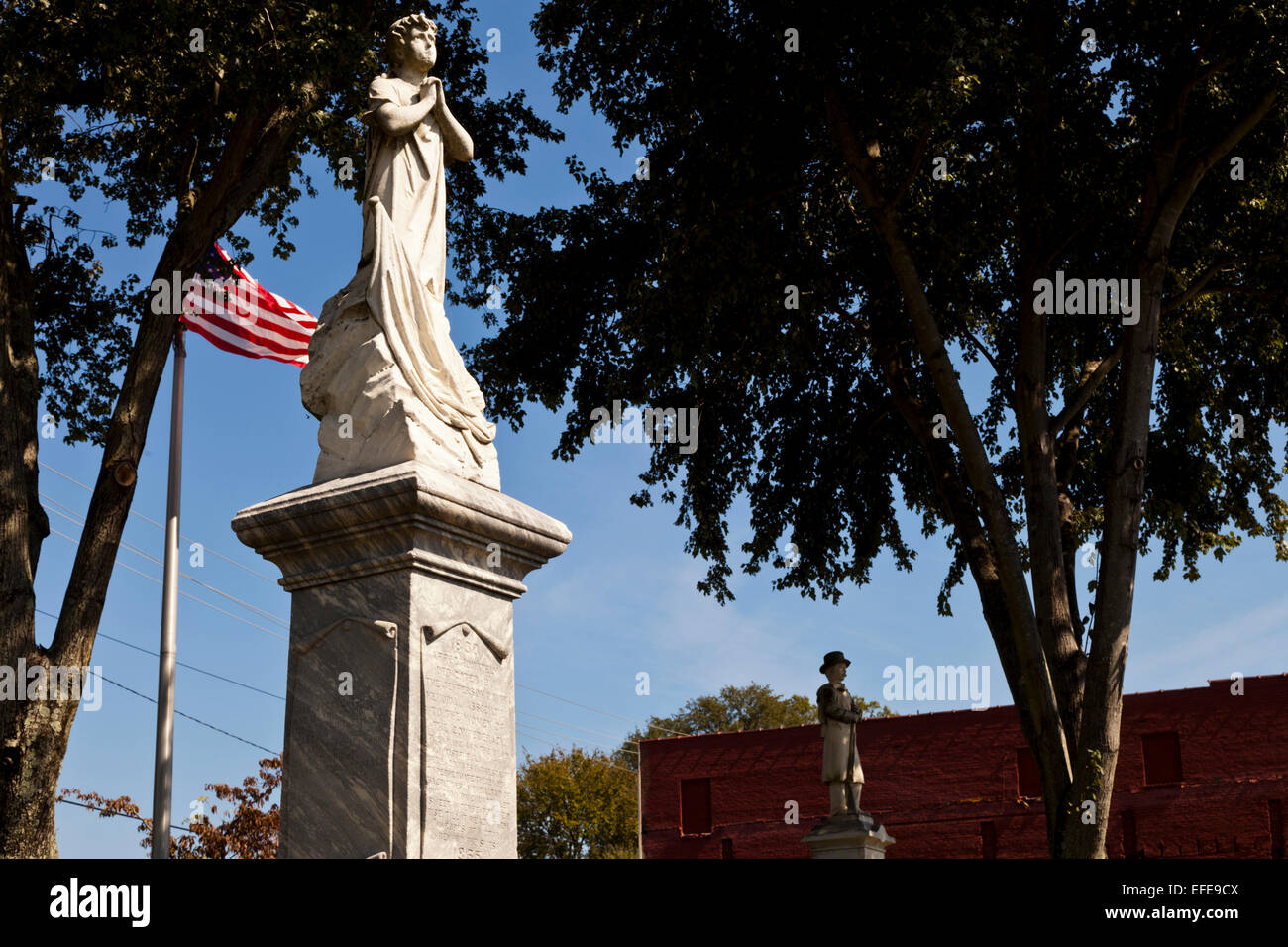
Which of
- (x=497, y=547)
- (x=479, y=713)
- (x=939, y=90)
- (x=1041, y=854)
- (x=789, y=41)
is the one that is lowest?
(x=1041, y=854)

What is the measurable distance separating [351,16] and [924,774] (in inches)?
951

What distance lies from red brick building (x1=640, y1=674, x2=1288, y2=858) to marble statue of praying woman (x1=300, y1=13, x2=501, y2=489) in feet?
88.7

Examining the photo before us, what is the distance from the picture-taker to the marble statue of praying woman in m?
5.79

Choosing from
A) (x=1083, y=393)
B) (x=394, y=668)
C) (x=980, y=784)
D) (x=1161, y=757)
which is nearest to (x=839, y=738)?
(x=1083, y=393)

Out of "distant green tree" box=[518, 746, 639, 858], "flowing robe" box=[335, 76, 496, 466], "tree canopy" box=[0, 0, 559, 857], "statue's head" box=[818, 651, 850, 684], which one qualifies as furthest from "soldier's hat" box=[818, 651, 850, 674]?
"distant green tree" box=[518, 746, 639, 858]

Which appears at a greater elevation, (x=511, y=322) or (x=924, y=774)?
(x=511, y=322)

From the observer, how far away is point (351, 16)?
50.5ft

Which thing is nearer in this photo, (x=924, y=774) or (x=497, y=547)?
(x=497, y=547)

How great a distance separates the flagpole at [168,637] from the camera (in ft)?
47.8

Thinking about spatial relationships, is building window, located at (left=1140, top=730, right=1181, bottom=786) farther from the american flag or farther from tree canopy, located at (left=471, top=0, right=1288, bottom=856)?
the american flag

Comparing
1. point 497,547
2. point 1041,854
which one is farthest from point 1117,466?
point 1041,854

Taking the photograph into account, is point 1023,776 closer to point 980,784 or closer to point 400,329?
point 980,784

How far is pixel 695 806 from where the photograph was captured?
36.0 m
